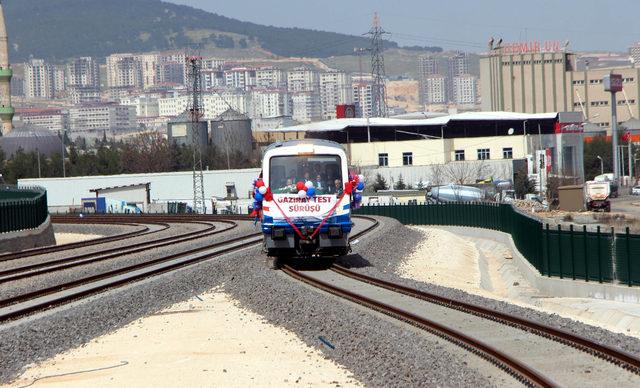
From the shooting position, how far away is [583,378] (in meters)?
13.5

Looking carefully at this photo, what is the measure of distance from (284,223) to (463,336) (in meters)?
12.1

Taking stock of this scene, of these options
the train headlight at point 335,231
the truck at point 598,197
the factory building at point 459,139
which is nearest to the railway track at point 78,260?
the train headlight at point 335,231

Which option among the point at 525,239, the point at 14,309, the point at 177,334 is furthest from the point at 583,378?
the point at 525,239

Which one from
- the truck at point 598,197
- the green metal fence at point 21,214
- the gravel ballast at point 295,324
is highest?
the green metal fence at point 21,214

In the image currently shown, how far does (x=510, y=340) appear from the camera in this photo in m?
16.4

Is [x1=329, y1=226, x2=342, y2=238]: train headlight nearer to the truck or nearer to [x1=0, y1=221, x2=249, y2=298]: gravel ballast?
[x1=0, y1=221, x2=249, y2=298]: gravel ballast

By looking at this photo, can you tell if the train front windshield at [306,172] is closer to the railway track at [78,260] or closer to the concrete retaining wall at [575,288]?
the concrete retaining wall at [575,288]

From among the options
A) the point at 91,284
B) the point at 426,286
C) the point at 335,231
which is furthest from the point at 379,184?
the point at 426,286

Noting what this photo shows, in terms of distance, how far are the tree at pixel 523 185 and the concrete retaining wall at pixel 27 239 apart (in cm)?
6087

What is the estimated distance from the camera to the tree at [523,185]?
365 feet

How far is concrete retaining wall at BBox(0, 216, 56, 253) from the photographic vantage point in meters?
49.9

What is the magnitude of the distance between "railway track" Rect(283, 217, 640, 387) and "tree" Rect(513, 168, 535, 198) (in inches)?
3488

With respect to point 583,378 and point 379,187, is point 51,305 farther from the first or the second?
point 379,187

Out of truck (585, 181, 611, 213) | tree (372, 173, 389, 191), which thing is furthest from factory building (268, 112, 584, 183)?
truck (585, 181, 611, 213)
